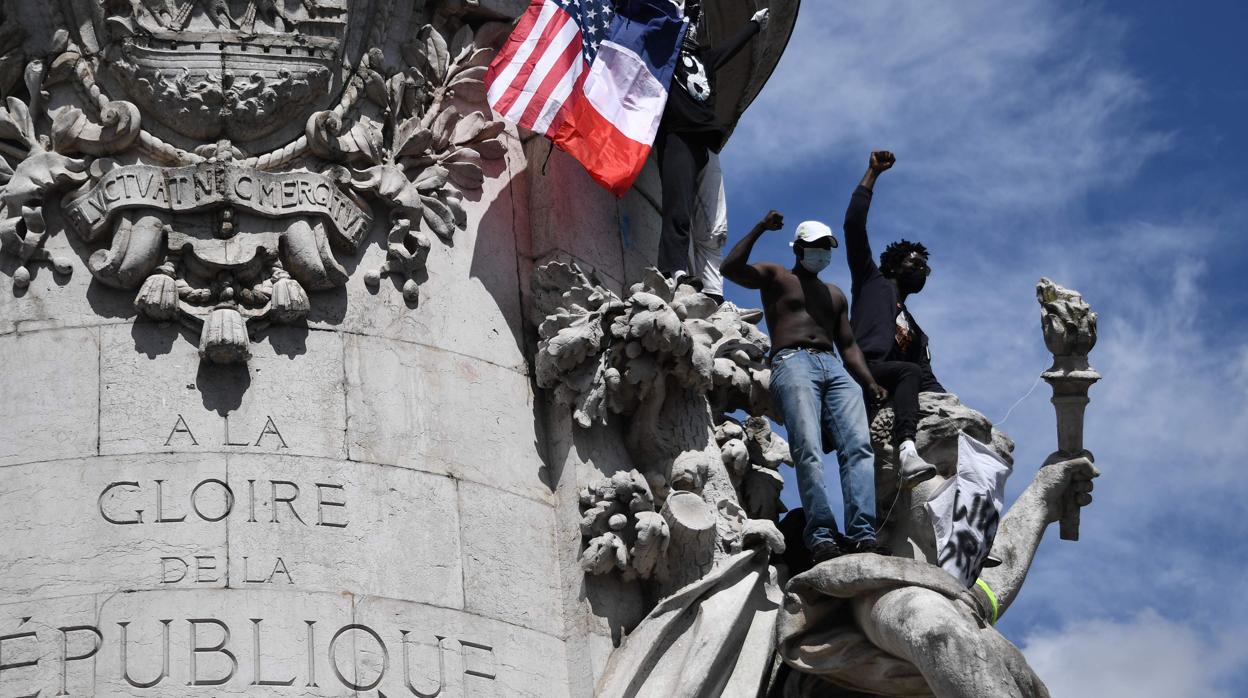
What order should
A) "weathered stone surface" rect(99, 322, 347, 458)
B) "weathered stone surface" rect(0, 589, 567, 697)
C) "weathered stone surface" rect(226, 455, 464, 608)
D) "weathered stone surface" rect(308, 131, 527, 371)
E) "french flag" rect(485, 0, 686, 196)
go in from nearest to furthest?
"weathered stone surface" rect(0, 589, 567, 697)
"weathered stone surface" rect(226, 455, 464, 608)
"weathered stone surface" rect(99, 322, 347, 458)
"weathered stone surface" rect(308, 131, 527, 371)
"french flag" rect(485, 0, 686, 196)

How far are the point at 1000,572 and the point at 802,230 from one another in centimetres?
309

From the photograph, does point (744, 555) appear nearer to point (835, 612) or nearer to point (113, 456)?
point (835, 612)

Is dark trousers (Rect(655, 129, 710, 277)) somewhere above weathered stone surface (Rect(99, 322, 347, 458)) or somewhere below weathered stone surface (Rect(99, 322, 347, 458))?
above

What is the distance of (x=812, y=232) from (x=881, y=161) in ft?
3.13

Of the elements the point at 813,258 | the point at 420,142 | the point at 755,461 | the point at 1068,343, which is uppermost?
the point at 420,142

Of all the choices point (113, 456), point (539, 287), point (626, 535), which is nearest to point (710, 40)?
point (539, 287)

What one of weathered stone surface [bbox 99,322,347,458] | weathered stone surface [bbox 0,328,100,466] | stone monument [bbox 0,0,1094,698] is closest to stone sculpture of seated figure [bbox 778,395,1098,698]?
stone monument [bbox 0,0,1094,698]

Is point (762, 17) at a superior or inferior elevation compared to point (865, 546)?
superior

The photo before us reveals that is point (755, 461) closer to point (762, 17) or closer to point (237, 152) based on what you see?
point (762, 17)

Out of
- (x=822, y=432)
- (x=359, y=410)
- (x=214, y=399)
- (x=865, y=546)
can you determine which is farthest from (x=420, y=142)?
(x=865, y=546)

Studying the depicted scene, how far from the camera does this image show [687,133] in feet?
72.7

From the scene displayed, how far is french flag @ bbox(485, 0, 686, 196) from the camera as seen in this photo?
69.5 ft

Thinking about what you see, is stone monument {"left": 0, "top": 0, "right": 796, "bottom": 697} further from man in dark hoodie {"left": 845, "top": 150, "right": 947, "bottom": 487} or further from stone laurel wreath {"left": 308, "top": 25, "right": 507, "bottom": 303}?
man in dark hoodie {"left": 845, "top": 150, "right": 947, "bottom": 487}

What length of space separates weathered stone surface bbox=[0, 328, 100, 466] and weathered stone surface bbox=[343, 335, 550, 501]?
180 centimetres
